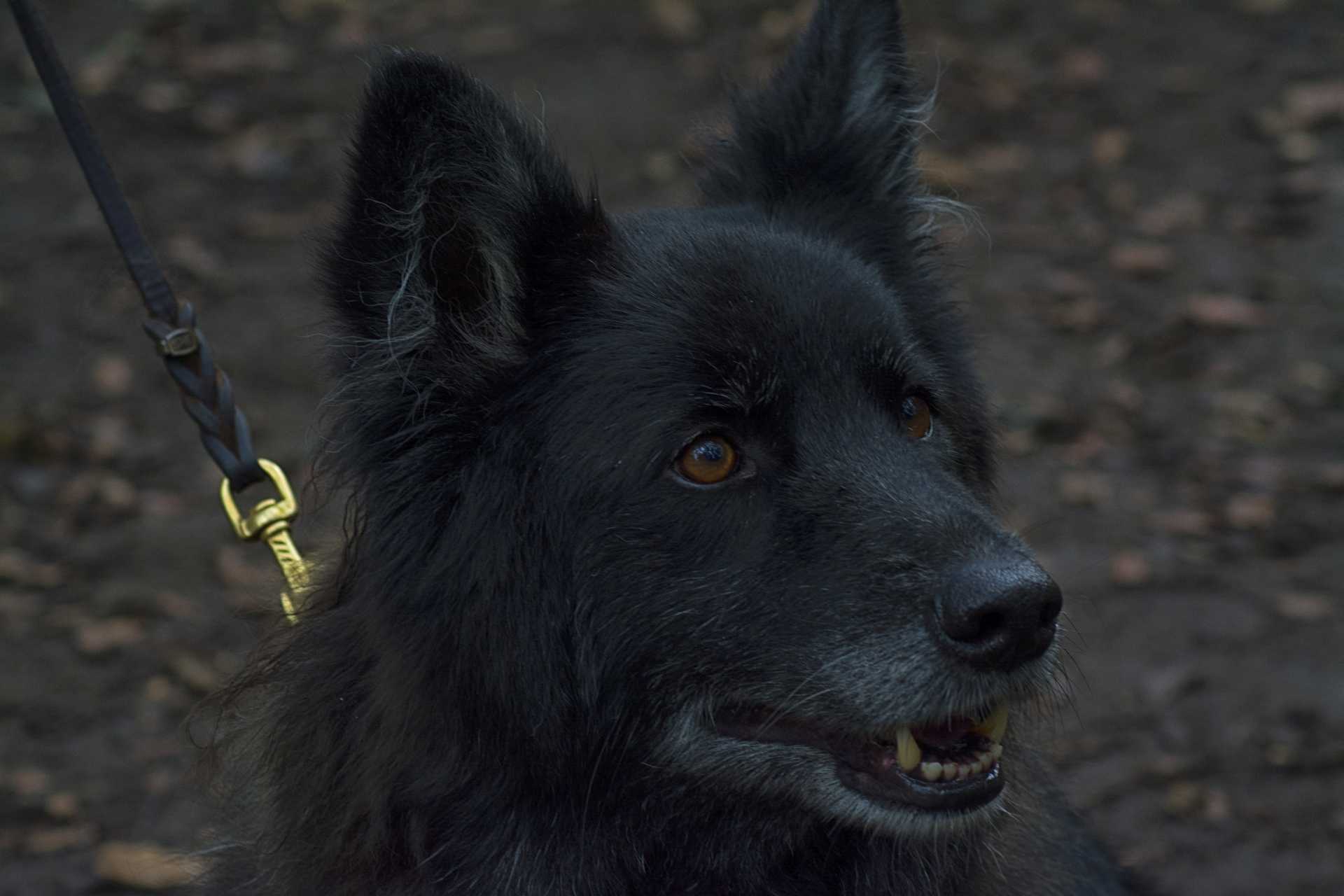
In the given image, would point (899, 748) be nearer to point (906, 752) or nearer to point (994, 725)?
point (906, 752)

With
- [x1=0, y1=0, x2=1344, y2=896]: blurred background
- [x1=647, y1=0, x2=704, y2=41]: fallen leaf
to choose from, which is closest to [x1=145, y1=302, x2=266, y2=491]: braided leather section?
[x1=0, y1=0, x2=1344, y2=896]: blurred background

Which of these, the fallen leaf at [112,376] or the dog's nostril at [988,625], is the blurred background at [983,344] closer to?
the fallen leaf at [112,376]

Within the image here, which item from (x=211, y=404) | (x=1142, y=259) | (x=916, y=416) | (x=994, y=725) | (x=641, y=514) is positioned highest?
(x=211, y=404)

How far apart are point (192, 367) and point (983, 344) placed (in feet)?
14.4

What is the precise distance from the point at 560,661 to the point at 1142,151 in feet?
28.3

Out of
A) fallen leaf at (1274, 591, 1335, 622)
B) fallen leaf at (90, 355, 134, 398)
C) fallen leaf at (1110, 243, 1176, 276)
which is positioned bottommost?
fallen leaf at (1274, 591, 1335, 622)

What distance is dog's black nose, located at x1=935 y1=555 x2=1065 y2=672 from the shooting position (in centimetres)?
273

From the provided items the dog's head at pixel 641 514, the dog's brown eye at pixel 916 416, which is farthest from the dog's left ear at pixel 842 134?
the dog's head at pixel 641 514

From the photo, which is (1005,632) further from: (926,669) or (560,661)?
(560,661)

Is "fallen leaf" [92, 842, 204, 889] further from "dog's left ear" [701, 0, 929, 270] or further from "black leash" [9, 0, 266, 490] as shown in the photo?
"dog's left ear" [701, 0, 929, 270]

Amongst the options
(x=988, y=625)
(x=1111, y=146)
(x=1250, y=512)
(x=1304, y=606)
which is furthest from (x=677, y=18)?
(x=988, y=625)

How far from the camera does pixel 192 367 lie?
3.67 m

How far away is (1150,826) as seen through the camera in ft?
17.0

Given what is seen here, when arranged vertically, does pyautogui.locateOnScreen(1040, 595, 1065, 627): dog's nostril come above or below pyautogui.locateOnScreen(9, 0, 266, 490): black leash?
below
